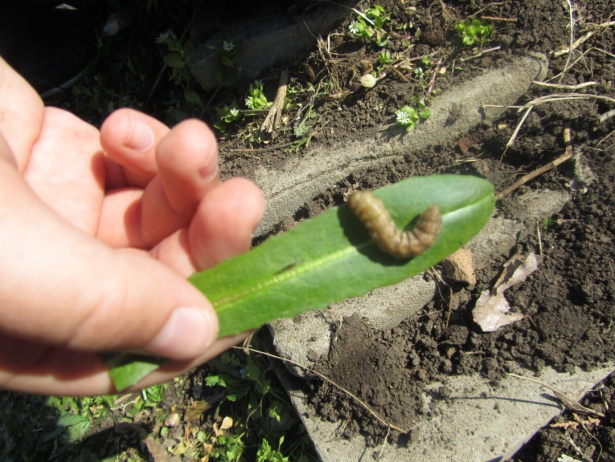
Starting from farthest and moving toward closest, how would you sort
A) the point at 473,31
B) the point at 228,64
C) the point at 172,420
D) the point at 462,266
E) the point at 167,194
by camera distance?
the point at 172,420, the point at 228,64, the point at 473,31, the point at 462,266, the point at 167,194

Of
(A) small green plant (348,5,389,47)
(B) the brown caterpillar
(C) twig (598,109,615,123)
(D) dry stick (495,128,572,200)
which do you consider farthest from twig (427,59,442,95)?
(B) the brown caterpillar

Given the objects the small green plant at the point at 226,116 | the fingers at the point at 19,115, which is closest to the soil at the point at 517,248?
the small green plant at the point at 226,116

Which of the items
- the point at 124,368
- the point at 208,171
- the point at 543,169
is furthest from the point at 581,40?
the point at 124,368

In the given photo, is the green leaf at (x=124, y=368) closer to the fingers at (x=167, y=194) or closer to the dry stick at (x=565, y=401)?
the fingers at (x=167, y=194)

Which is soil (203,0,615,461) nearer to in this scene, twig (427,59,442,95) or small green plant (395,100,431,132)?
twig (427,59,442,95)

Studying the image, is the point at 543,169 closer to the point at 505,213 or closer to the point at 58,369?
the point at 505,213

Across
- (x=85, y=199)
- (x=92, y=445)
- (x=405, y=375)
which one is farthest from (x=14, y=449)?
(x=405, y=375)
